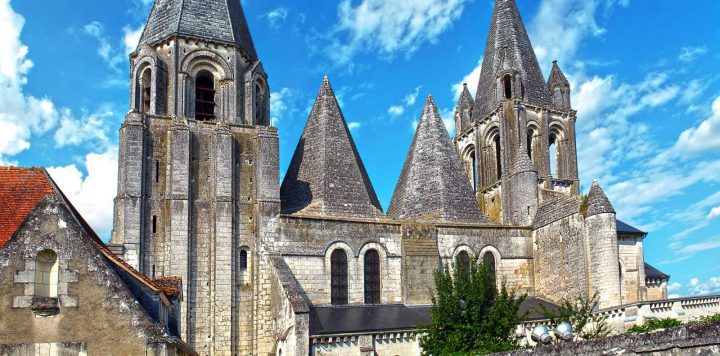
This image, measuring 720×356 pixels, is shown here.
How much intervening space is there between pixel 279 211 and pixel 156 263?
14.8 ft

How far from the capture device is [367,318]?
2614 centimetres

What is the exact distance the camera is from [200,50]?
28.8 metres

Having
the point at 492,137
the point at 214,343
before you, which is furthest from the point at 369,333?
the point at 492,137

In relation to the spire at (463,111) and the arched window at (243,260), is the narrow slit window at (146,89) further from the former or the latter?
the spire at (463,111)

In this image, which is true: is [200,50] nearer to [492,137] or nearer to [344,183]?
[344,183]

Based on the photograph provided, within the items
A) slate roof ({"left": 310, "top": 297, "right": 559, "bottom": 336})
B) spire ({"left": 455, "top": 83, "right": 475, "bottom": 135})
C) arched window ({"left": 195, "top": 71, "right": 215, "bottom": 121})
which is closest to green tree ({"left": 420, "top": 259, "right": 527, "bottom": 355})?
slate roof ({"left": 310, "top": 297, "right": 559, "bottom": 336})

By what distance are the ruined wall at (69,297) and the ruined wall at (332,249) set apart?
15238 millimetres

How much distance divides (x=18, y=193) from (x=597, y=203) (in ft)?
68.9

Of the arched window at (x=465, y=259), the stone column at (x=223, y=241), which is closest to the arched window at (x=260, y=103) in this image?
the stone column at (x=223, y=241)

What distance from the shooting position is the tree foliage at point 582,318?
902 inches

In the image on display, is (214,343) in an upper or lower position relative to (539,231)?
lower

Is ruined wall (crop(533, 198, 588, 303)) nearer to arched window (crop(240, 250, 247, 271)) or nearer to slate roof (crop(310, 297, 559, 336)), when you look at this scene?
slate roof (crop(310, 297, 559, 336))

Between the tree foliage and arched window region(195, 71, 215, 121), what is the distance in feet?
45.8

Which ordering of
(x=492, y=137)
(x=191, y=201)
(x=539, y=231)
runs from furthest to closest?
(x=492, y=137)
(x=539, y=231)
(x=191, y=201)
